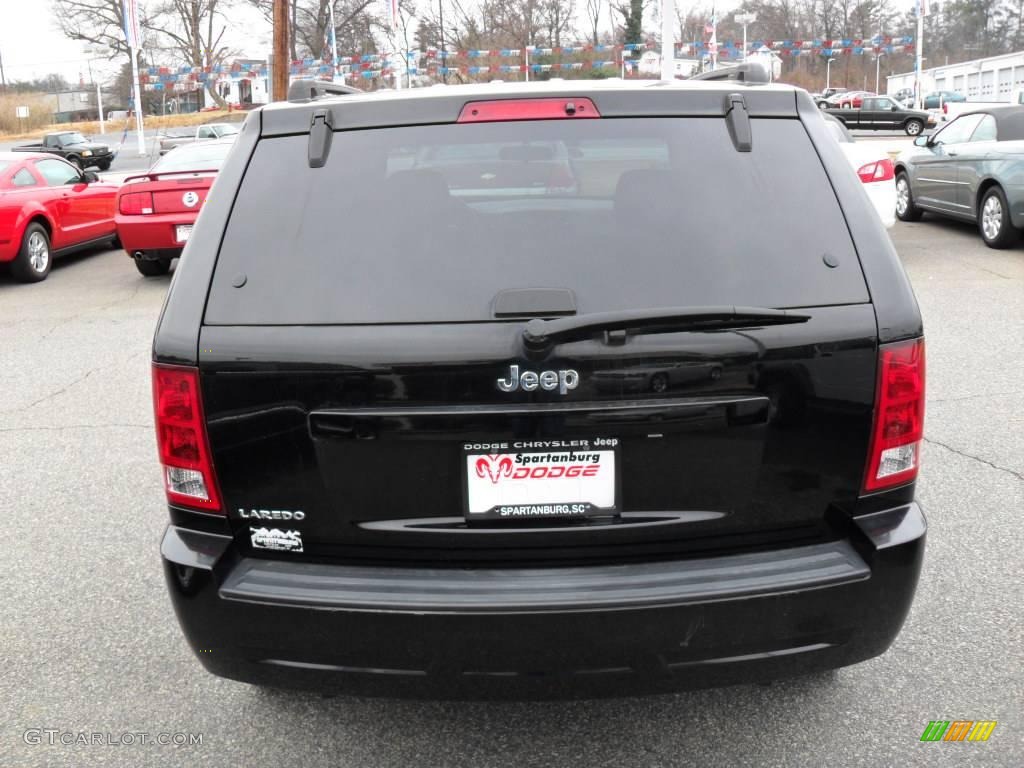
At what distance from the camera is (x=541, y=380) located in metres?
2.23

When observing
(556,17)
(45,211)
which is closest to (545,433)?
(45,211)

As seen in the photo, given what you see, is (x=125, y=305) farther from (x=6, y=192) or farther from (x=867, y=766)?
(x=867, y=766)

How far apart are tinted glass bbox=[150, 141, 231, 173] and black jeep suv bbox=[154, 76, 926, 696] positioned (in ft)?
32.1

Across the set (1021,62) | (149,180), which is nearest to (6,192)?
(149,180)

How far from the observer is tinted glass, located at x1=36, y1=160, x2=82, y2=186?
41.4 ft

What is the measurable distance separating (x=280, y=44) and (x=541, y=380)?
19283 mm

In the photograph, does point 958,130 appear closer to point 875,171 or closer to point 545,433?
point 875,171

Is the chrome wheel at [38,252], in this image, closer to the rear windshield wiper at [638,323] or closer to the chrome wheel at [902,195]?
the rear windshield wiper at [638,323]

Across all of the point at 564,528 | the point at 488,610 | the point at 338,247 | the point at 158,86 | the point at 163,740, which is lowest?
the point at 163,740

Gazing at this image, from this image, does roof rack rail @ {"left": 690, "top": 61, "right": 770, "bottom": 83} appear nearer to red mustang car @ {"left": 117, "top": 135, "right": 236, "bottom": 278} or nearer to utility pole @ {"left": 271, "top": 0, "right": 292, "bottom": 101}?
red mustang car @ {"left": 117, "top": 135, "right": 236, "bottom": 278}

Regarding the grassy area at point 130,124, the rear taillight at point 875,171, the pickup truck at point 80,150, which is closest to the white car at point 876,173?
the rear taillight at point 875,171

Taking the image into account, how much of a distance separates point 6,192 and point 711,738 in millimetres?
11561

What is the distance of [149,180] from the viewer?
10977 mm

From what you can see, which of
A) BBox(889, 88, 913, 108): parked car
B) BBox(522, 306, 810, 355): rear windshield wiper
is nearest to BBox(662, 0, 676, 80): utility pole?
BBox(522, 306, 810, 355): rear windshield wiper
